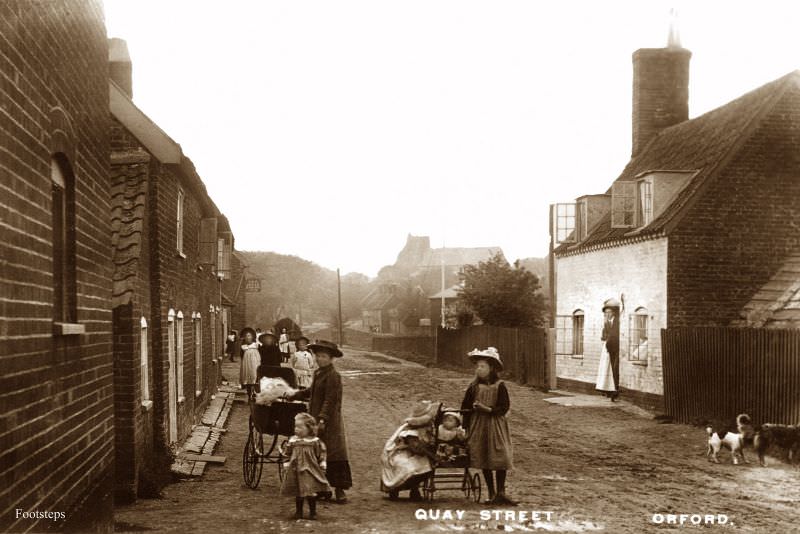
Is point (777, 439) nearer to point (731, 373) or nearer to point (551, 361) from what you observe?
point (731, 373)

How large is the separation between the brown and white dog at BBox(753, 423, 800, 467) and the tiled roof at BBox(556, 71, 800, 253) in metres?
7.45

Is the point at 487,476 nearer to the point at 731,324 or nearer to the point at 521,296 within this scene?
the point at 731,324

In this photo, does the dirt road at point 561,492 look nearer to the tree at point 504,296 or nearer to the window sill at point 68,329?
the window sill at point 68,329

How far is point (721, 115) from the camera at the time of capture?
23.7 m

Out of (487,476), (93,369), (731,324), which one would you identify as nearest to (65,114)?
(93,369)

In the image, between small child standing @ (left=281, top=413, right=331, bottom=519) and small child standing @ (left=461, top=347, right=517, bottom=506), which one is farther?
small child standing @ (left=461, top=347, right=517, bottom=506)

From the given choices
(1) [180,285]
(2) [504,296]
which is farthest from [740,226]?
(2) [504,296]

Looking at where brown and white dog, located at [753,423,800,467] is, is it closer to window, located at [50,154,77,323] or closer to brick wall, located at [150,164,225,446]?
brick wall, located at [150,164,225,446]

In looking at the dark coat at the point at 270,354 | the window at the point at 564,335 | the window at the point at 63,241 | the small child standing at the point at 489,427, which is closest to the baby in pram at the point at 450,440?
the small child standing at the point at 489,427

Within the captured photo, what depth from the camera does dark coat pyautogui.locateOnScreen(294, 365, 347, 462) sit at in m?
10.5

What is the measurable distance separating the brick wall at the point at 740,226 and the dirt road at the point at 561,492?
350cm

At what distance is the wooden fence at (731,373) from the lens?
51.9ft

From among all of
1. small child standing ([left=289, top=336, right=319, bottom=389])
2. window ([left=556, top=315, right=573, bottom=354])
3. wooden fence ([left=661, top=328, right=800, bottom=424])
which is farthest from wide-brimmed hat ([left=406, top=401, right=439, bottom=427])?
window ([left=556, top=315, right=573, bottom=354])

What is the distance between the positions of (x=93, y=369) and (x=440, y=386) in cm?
2389
